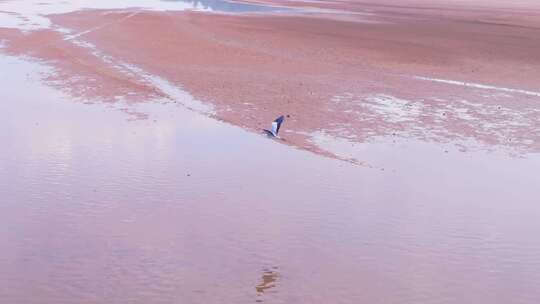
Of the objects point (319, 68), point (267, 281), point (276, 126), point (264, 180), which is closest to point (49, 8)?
point (319, 68)

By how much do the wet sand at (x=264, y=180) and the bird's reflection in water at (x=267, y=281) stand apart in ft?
0.07

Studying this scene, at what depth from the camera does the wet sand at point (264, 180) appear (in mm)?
6441

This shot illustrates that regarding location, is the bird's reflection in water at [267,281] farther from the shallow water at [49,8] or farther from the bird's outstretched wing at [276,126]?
the shallow water at [49,8]

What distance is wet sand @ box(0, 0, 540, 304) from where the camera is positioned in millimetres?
6441

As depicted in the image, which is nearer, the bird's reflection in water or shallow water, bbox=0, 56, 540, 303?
the bird's reflection in water

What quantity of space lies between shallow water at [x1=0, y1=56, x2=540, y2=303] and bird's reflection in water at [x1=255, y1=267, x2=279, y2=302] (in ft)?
0.06

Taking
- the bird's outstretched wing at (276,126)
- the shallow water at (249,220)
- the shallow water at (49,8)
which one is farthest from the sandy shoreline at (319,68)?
the shallow water at (249,220)

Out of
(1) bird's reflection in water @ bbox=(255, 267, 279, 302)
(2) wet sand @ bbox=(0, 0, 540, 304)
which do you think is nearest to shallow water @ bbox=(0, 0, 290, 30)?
(2) wet sand @ bbox=(0, 0, 540, 304)

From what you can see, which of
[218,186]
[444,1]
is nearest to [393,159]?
[218,186]

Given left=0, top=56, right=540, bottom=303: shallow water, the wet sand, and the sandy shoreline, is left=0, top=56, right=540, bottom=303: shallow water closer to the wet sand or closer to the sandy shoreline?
the wet sand

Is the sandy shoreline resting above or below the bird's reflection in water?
above

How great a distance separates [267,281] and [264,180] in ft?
10.3

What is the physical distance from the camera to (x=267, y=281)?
6.34m

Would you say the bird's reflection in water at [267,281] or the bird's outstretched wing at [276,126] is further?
the bird's outstretched wing at [276,126]
